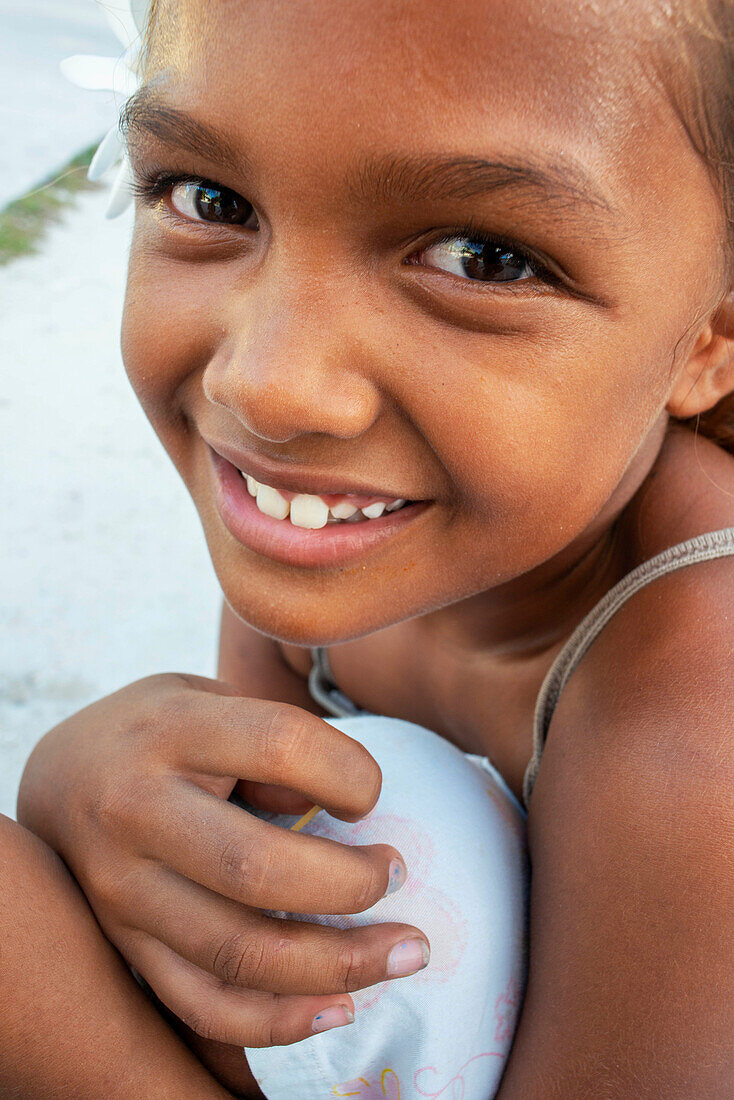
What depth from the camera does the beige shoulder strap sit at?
35.9 inches

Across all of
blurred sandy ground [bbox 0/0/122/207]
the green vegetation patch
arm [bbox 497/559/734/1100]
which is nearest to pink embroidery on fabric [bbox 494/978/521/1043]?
arm [bbox 497/559/734/1100]

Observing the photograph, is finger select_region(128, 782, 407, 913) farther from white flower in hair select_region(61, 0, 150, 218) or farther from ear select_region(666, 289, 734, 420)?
white flower in hair select_region(61, 0, 150, 218)

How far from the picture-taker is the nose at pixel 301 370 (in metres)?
0.69

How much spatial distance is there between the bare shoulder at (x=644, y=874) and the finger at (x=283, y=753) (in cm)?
19

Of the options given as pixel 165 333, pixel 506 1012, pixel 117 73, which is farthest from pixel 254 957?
pixel 117 73

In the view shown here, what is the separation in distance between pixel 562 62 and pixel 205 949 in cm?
66

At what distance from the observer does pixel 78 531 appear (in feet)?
6.97

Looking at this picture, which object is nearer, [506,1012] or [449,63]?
[449,63]

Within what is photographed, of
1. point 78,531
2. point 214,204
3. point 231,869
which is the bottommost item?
point 78,531

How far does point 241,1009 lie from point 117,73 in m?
0.95

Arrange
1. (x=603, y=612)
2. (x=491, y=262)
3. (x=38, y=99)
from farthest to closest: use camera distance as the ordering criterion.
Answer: (x=38, y=99)
(x=603, y=612)
(x=491, y=262)

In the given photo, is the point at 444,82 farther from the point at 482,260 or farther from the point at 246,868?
the point at 246,868

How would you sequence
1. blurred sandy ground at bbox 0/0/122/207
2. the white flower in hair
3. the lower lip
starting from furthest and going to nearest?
1. blurred sandy ground at bbox 0/0/122/207
2. the white flower in hair
3. the lower lip

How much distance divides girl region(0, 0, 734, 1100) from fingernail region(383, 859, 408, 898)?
0.02 meters
